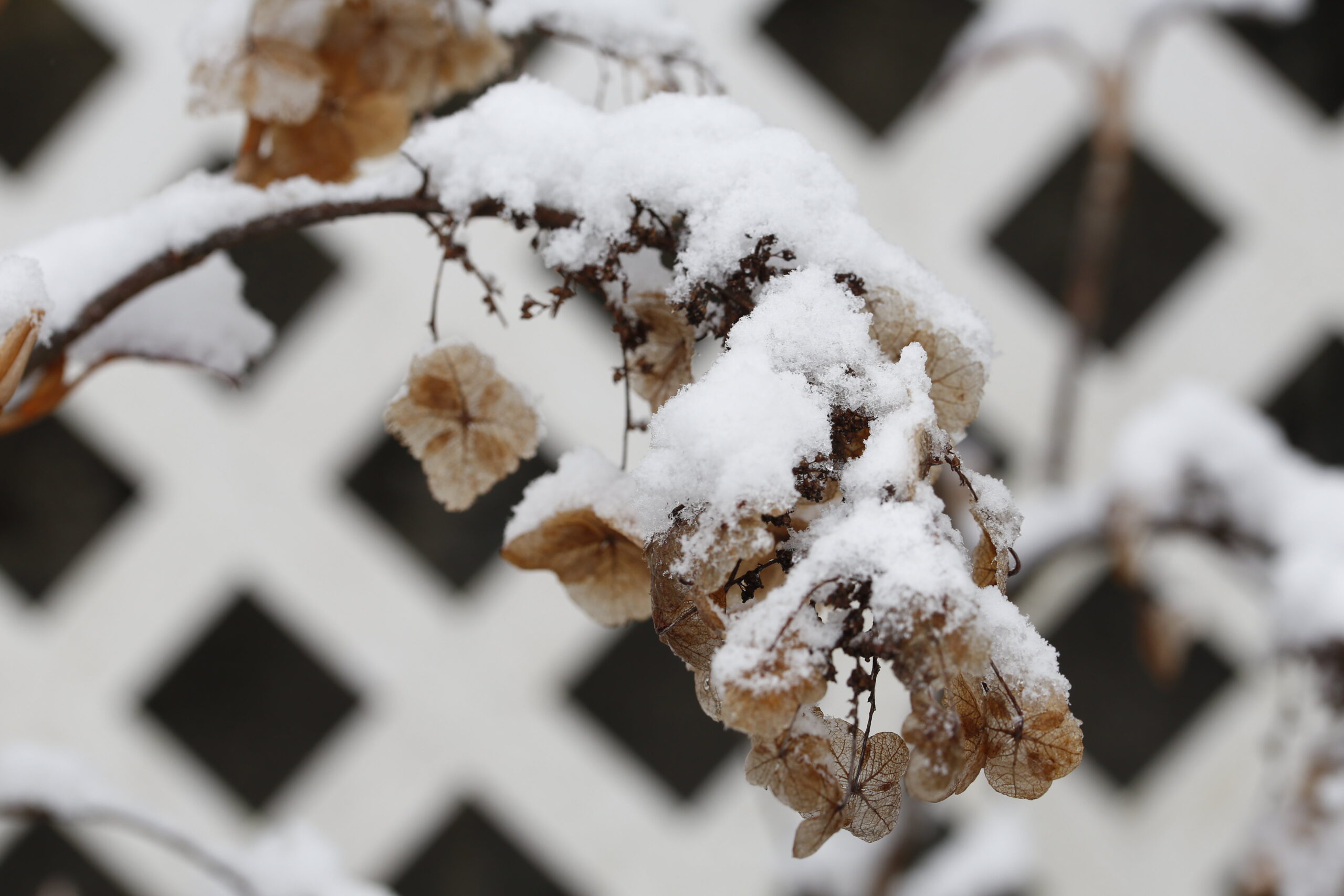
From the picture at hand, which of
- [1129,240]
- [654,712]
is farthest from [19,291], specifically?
[1129,240]

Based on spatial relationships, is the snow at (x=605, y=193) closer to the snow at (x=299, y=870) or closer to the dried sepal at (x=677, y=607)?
the dried sepal at (x=677, y=607)

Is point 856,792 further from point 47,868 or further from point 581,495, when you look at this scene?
point 47,868

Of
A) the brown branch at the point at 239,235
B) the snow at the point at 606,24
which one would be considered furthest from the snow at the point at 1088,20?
the brown branch at the point at 239,235

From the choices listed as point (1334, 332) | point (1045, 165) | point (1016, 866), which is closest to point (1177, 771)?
point (1016, 866)

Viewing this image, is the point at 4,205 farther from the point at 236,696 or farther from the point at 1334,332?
the point at 1334,332

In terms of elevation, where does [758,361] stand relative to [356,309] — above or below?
above

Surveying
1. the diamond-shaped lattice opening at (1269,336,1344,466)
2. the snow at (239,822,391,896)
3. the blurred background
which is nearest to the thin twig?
the snow at (239,822,391,896)
